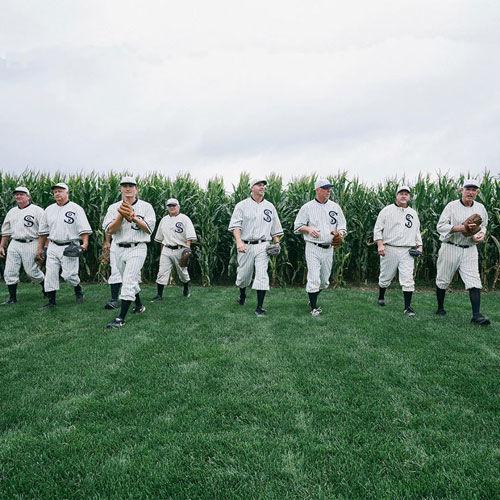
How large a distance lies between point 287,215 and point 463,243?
15.9 ft

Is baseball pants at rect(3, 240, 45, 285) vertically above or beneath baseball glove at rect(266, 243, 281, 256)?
beneath

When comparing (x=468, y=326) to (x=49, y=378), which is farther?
(x=468, y=326)

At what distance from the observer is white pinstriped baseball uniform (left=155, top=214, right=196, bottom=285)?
29.3 feet

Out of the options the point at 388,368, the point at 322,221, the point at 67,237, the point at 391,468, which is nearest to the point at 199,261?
the point at 67,237

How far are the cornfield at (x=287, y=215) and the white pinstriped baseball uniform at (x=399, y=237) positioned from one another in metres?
2.49

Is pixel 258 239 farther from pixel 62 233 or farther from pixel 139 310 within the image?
pixel 62 233

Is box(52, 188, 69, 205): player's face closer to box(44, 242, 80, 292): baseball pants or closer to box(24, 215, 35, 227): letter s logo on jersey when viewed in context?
box(44, 242, 80, 292): baseball pants

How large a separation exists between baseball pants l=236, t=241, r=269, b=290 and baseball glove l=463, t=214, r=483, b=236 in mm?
3234

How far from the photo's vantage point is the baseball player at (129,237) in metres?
6.47

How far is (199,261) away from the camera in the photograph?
10852 millimetres

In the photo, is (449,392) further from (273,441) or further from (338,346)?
(273,441)

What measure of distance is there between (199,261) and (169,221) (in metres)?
2.08

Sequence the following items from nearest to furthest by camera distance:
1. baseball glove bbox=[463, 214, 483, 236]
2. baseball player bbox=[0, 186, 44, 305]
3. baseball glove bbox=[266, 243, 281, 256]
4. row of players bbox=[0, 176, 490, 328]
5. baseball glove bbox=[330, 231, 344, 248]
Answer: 1. baseball glove bbox=[463, 214, 483, 236]
2. row of players bbox=[0, 176, 490, 328]
3. baseball glove bbox=[330, 231, 344, 248]
4. baseball glove bbox=[266, 243, 281, 256]
5. baseball player bbox=[0, 186, 44, 305]

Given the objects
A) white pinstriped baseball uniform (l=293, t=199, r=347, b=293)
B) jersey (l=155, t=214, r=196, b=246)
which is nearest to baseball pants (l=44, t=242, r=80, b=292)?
jersey (l=155, t=214, r=196, b=246)
